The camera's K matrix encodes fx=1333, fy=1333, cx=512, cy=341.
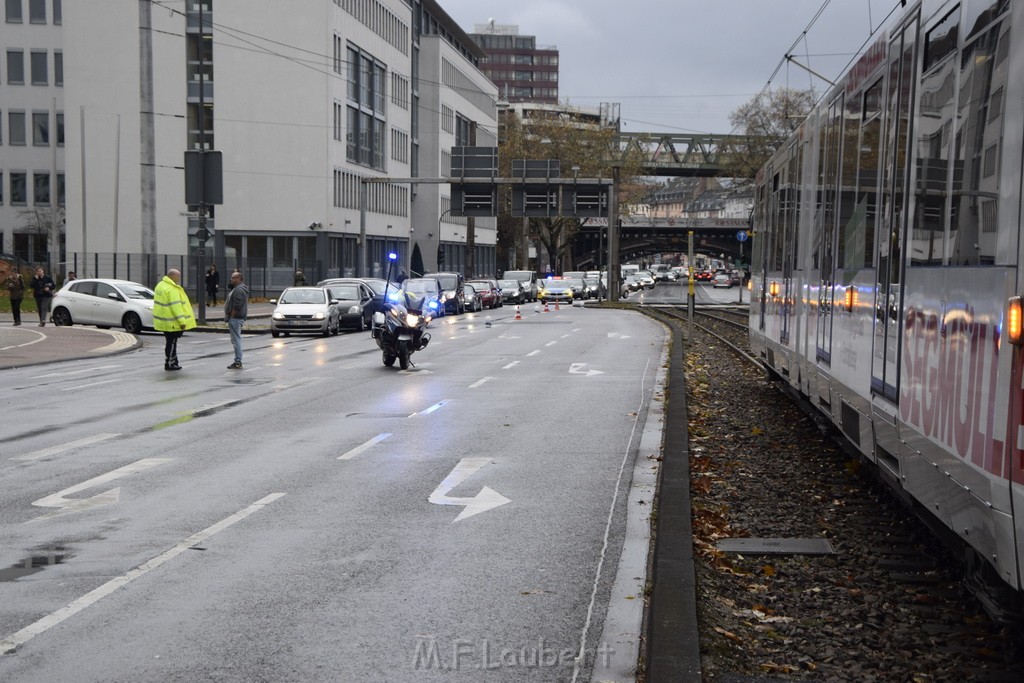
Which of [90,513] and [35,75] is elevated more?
[35,75]

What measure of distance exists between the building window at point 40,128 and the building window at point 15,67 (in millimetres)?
2145

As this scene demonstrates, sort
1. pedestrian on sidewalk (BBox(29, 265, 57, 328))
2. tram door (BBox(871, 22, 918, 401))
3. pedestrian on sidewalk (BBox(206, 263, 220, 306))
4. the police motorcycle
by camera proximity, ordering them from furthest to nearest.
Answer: pedestrian on sidewalk (BBox(206, 263, 220, 306)) → pedestrian on sidewalk (BBox(29, 265, 57, 328)) → the police motorcycle → tram door (BBox(871, 22, 918, 401))

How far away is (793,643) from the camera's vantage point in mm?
6270

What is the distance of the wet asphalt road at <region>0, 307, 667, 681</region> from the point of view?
6094mm

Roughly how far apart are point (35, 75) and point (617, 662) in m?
80.9

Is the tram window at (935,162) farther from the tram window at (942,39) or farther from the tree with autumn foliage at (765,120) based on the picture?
the tree with autumn foliage at (765,120)

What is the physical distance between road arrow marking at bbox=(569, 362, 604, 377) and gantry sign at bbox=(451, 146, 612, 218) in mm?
35467

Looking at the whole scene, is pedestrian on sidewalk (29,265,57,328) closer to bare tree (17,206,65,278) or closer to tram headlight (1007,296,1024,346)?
tram headlight (1007,296,1024,346)

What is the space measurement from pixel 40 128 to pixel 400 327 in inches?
2518

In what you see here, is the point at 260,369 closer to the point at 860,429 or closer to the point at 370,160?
the point at 860,429

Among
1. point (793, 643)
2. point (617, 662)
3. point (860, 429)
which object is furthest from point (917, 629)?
point (860, 429)

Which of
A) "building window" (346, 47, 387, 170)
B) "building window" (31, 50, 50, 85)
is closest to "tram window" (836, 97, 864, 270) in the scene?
"building window" (346, 47, 387, 170)

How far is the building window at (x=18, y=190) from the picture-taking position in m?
80.9

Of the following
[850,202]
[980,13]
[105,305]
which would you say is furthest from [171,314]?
[980,13]
